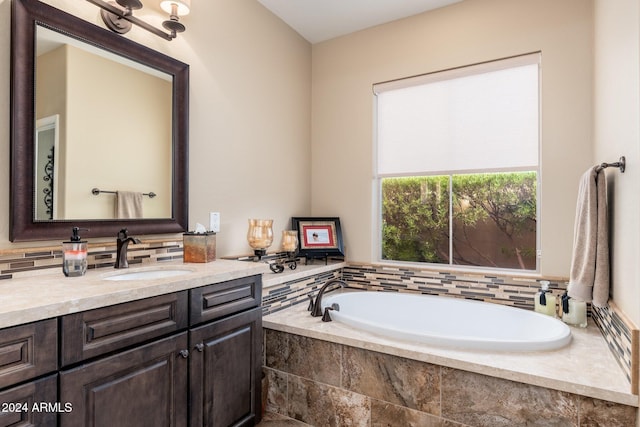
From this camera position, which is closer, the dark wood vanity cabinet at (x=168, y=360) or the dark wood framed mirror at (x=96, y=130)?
the dark wood vanity cabinet at (x=168, y=360)

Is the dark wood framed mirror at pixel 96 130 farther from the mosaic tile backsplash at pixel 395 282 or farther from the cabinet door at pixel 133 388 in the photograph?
the cabinet door at pixel 133 388

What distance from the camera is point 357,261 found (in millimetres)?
3301

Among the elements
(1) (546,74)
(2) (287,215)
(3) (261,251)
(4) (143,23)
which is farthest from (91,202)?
(1) (546,74)

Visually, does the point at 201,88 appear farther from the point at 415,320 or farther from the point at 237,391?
the point at 415,320

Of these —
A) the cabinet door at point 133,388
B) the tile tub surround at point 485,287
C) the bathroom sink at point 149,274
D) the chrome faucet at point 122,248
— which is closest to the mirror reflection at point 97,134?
the chrome faucet at point 122,248

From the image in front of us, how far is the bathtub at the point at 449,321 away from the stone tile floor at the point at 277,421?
64cm

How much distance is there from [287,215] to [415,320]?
1386 millimetres

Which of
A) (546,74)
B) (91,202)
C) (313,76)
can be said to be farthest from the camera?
(313,76)

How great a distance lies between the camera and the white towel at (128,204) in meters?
1.90

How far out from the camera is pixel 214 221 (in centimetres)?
243

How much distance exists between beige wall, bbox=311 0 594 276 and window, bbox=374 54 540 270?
105 mm

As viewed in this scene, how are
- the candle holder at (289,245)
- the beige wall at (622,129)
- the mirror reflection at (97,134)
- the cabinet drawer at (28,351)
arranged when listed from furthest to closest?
the candle holder at (289,245)
the mirror reflection at (97,134)
the beige wall at (622,129)
the cabinet drawer at (28,351)

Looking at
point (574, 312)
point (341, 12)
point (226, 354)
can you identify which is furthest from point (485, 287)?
point (341, 12)

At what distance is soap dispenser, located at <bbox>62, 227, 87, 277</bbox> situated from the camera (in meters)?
1.54
